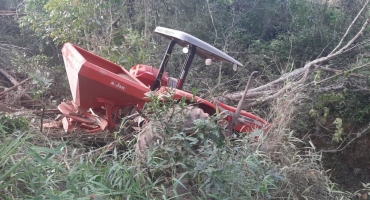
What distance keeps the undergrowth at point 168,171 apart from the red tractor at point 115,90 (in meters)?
0.45

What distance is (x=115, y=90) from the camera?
4.38 metres

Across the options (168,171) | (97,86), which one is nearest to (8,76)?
(97,86)

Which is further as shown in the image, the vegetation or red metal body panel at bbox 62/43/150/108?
red metal body panel at bbox 62/43/150/108

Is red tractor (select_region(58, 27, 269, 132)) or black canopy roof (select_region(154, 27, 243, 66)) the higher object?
black canopy roof (select_region(154, 27, 243, 66))

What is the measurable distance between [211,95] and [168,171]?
1720mm

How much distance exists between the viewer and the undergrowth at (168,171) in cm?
291

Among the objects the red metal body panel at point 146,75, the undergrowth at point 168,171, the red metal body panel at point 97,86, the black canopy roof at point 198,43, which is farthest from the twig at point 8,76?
the undergrowth at point 168,171

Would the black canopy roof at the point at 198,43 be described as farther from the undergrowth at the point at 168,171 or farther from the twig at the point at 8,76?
the twig at the point at 8,76

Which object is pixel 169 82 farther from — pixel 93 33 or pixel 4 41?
pixel 4 41

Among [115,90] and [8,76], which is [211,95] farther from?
[8,76]

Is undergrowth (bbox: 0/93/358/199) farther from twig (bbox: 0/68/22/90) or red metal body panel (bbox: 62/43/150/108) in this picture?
twig (bbox: 0/68/22/90)

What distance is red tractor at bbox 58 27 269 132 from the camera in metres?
4.29

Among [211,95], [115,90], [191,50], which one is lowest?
[211,95]

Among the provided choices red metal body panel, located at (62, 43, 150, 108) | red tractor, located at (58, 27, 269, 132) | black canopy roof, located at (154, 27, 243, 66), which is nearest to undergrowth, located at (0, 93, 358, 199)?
red tractor, located at (58, 27, 269, 132)
